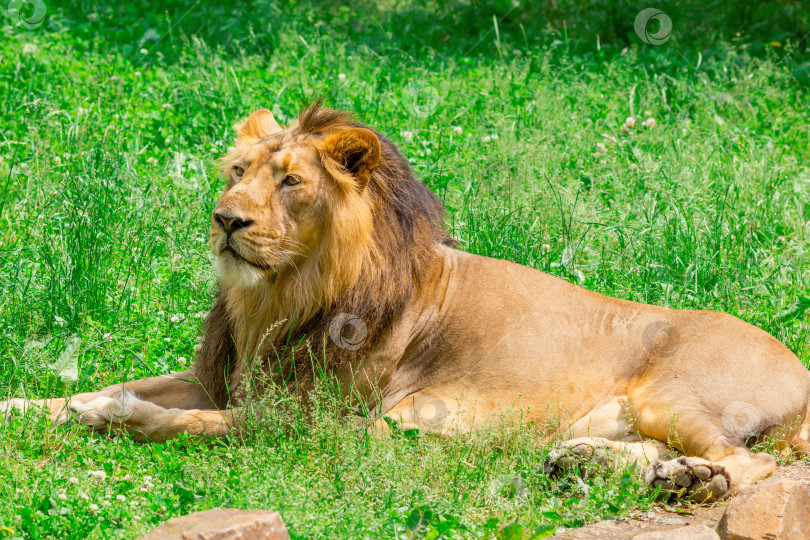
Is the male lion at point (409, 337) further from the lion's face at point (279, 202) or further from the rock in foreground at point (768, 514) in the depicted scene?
the rock in foreground at point (768, 514)

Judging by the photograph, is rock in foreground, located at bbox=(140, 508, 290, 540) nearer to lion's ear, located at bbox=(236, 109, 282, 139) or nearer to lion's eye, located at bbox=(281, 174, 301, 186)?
lion's eye, located at bbox=(281, 174, 301, 186)

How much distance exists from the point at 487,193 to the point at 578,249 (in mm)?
799

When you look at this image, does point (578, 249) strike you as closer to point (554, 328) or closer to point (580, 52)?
point (554, 328)

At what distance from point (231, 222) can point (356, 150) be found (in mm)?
655

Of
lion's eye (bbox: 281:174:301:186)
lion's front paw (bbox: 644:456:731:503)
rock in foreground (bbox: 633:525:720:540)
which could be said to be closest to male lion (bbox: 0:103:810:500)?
lion's eye (bbox: 281:174:301:186)

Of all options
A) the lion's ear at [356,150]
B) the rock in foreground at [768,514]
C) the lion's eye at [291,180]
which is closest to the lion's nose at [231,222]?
the lion's eye at [291,180]

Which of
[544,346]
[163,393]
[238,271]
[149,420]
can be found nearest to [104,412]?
[149,420]

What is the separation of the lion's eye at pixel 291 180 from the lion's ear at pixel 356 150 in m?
0.19

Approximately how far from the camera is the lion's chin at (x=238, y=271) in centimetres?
411

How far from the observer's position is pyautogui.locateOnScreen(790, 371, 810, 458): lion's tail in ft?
14.1

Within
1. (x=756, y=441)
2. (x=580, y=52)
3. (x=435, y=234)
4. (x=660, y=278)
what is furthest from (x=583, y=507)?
(x=580, y=52)

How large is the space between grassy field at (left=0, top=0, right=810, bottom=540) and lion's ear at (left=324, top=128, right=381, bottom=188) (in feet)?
3.30

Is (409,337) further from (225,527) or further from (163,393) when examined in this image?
(225,527)

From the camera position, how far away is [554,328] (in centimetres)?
443
